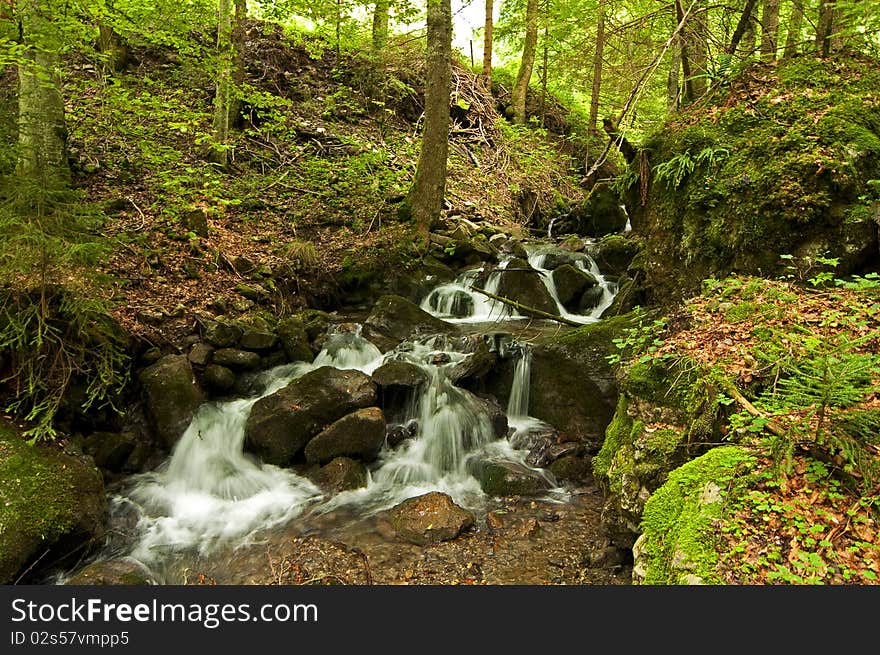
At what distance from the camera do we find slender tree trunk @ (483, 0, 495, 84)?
54.6ft

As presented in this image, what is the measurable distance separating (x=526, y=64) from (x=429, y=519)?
16.3 metres

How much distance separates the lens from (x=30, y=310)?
16.8ft

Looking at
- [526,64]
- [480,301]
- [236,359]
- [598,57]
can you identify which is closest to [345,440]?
[236,359]

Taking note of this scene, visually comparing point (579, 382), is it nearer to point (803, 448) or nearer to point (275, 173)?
point (803, 448)

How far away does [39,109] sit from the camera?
7293 millimetres

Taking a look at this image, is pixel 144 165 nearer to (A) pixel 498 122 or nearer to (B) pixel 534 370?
(B) pixel 534 370

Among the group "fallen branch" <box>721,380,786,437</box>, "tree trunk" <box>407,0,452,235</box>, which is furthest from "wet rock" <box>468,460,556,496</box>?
"tree trunk" <box>407,0,452,235</box>

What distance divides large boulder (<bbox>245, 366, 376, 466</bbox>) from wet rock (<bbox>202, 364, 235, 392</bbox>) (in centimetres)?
81

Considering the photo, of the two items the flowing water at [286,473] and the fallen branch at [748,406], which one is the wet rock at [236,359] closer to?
the flowing water at [286,473]

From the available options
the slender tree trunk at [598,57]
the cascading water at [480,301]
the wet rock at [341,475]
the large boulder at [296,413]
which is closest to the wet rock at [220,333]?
the large boulder at [296,413]

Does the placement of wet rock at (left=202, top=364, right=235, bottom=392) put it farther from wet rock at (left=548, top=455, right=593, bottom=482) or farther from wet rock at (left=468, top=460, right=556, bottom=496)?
wet rock at (left=548, top=455, right=593, bottom=482)

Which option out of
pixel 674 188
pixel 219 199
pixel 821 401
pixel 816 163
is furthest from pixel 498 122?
pixel 821 401

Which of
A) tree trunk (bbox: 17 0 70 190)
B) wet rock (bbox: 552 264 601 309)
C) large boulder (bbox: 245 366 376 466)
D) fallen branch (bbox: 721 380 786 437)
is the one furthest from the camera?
wet rock (bbox: 552 264 601 309)

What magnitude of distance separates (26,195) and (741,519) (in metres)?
6.68
